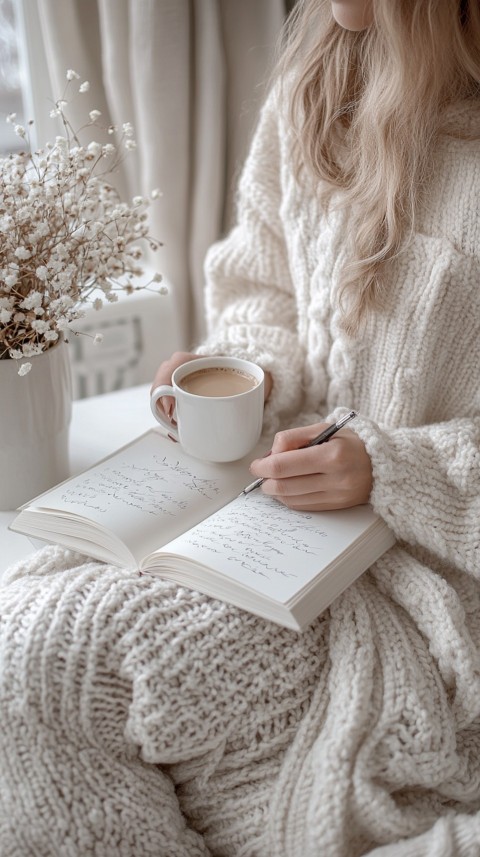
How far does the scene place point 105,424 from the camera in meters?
1.14

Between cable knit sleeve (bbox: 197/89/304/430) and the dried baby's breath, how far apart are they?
204 mm

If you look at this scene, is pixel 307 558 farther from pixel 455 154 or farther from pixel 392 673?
pixel 455 154

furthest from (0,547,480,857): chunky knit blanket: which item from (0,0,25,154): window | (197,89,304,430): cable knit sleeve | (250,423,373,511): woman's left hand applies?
(0,0,25,154): window

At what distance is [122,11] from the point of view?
1.31 m

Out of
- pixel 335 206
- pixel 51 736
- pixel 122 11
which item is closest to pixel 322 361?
pixel 335 206

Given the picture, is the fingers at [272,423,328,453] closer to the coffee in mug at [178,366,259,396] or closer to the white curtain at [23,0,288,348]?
the coffee in mug at [178,366,259,396]

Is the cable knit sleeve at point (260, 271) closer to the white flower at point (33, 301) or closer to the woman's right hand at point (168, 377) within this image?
the woman's right hand at point (168, 377)

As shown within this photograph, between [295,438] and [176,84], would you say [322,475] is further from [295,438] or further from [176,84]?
[176,84]

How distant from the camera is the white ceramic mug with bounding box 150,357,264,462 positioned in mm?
815

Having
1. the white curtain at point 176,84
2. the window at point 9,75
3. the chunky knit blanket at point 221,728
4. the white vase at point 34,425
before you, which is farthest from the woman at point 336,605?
the window at point 9,75

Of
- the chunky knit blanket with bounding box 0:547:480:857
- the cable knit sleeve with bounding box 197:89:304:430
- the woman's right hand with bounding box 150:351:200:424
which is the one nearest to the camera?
the chunky knit blanket with bounding box 0:547:480:857

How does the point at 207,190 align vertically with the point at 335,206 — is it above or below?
below

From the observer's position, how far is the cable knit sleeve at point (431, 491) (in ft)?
2.53

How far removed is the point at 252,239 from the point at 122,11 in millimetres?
549
